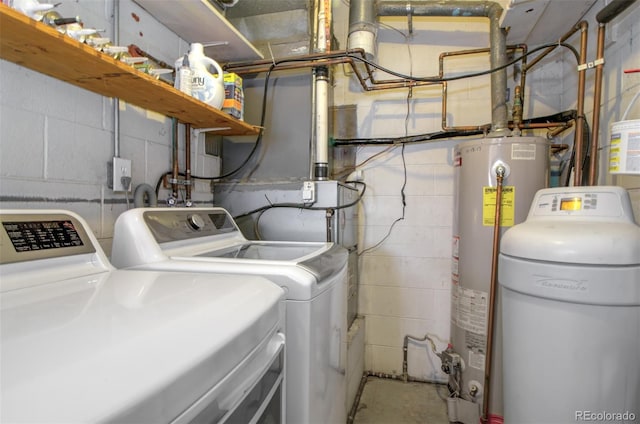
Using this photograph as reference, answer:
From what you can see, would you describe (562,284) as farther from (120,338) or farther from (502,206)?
(120,338)

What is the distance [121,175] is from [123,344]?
3.56 feet

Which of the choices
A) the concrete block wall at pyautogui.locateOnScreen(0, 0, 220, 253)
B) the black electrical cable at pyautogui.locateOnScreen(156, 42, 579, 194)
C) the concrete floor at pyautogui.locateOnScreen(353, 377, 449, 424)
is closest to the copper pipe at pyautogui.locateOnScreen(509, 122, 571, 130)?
the black electrical cable at pyautogui.locateOnScreen(156, 42, 579, 194)

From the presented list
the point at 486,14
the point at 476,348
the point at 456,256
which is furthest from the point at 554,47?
the point at 476,348

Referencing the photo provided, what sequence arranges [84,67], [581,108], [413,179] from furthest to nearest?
1. [413,179]
2. [581,108]
3. [84,67]

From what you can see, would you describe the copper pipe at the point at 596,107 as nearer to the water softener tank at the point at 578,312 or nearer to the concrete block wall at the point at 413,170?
the concrete block wall at the point at 413,170

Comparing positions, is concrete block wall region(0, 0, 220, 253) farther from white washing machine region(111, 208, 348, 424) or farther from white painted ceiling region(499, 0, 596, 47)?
white painted ceiling region(499, 0, 596, 47)

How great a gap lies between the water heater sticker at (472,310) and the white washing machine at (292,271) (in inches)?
31.7

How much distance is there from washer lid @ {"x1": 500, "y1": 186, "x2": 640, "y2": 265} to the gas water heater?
0.30 meters

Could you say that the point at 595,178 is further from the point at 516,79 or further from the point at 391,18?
the point at 391,18

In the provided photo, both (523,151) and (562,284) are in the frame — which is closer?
(562,284)

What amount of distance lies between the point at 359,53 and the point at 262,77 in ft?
2.06

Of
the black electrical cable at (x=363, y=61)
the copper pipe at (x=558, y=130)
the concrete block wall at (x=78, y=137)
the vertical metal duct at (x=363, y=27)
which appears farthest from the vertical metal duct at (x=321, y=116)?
the copper pipe at (x=558, y=130)

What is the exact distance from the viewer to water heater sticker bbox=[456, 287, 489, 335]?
176 cm

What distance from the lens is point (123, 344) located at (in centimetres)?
47
